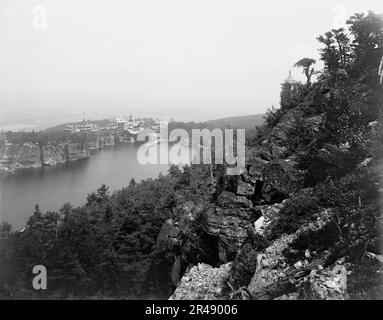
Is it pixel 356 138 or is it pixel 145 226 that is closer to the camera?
pixel 356 138

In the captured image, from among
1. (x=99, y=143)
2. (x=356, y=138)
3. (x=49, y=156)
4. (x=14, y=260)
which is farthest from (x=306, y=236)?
(x=99, y=143)

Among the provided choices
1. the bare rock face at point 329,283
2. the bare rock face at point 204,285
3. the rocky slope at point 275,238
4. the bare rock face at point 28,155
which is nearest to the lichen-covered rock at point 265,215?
the rocky slope at point 275,238

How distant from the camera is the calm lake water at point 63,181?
175ft

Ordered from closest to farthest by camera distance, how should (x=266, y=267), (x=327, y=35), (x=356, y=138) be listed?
(x=266, y=267)
(x=356, y=138)
(x=327, y=35)

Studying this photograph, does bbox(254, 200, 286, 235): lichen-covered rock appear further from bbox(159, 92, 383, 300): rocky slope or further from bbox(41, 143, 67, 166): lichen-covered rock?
bbox(41, 143, 67, 166): lichen-covered rock

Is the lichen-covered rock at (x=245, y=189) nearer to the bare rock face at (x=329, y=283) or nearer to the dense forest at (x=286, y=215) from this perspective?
the dense forest at (x=286, y=215)

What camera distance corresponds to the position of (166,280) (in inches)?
831

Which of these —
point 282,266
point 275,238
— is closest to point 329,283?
point 282,266

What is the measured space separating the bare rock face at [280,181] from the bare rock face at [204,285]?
2837 mm

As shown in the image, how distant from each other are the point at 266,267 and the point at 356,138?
479 cm

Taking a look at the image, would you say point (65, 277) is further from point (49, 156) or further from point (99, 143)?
point (99, 143)

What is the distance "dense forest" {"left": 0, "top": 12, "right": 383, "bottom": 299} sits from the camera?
7.14 meters

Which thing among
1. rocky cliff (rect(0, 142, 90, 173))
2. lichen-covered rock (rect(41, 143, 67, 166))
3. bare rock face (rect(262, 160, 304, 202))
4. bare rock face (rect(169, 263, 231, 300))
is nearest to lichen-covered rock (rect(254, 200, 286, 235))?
bare rock face (rect(262, 160, 304, 202))

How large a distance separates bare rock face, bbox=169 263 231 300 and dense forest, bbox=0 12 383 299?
0.51 meters
